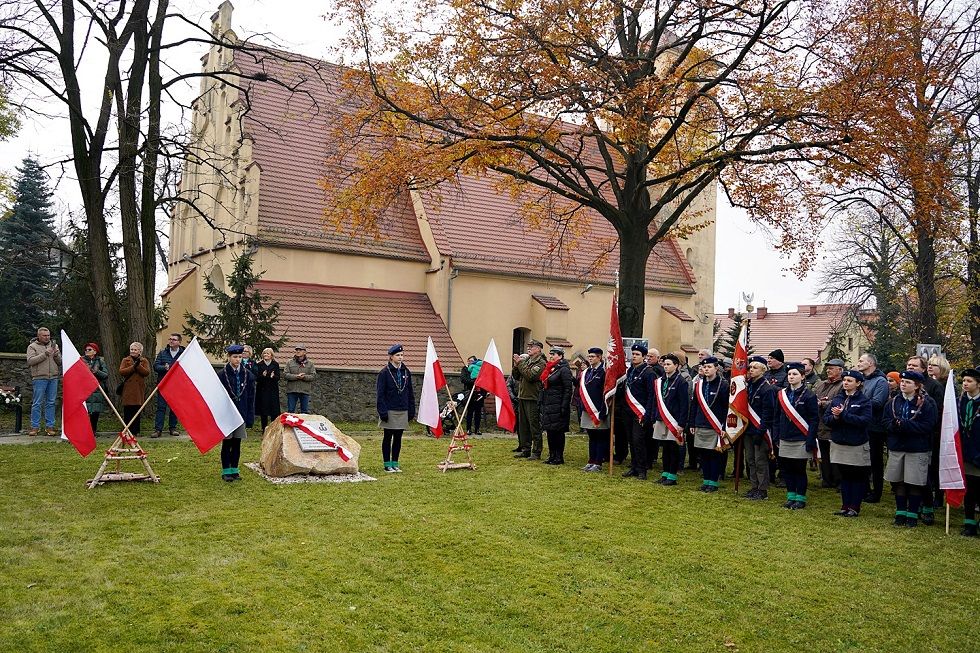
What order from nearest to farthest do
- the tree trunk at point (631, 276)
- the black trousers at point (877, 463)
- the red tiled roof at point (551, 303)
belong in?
the black trousers at point (877, 463) < the tree trunk at point (631, 276) < the red tiled roof at point (551, 303)

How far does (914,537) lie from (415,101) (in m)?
12.7

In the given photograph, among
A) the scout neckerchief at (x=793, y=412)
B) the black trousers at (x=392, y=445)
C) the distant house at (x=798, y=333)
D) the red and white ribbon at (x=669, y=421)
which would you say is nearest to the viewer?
the scout neckerchief at (x=793, y=412)

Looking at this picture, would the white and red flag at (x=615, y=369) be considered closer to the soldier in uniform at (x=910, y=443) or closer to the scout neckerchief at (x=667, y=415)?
the scout neckerchief at (x=667, y=415)

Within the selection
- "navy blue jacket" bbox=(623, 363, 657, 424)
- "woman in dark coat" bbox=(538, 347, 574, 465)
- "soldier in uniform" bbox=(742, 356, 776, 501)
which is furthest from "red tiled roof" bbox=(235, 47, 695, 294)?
"soldier in uniform" bbox=(742, 356, 776, 501)

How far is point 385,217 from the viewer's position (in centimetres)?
2753

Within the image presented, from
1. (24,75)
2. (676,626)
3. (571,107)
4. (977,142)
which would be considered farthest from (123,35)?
(977,142)

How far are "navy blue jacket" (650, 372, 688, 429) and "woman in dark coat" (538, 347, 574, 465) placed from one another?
77.6 inches

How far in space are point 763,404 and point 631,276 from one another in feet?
21.7

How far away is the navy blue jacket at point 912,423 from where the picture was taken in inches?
373

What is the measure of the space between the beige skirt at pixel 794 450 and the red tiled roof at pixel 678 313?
19849mm

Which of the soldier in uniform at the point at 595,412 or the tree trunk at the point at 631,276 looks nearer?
the soldier in uniform at the point at 595,412

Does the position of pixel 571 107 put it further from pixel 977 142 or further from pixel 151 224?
pixel 977 142

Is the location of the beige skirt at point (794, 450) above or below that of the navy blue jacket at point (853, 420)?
below

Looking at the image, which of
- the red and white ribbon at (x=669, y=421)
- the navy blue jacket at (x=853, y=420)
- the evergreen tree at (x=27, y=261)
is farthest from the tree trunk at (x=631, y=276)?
the evergreen tree at (x=27, y=261)
